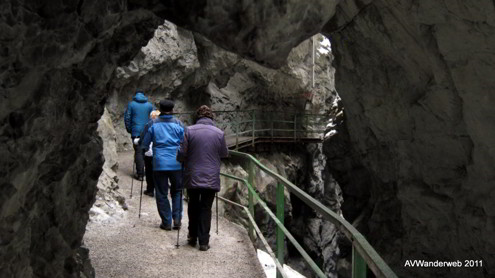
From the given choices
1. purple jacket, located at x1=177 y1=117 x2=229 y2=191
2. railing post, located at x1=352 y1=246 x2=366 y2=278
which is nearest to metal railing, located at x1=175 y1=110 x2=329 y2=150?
purple jacket, located at x1=177 y1=117 x2=229 y2=191

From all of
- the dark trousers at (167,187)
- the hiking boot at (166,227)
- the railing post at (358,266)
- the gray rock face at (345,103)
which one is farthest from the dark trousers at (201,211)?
the railing post at (358,266)

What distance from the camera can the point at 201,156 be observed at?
4.73 m

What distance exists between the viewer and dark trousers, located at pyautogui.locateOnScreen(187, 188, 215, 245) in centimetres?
479

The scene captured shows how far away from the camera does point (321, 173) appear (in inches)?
823

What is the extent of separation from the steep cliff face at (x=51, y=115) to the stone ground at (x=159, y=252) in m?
1.24

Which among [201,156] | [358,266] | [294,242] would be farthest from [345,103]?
[358,266]

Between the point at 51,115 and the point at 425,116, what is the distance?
19.4ft

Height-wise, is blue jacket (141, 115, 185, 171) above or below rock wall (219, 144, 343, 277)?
above

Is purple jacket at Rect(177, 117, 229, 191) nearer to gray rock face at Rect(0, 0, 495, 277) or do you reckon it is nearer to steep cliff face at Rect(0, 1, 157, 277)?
gray rock face at Rect(0, 0, 495, 277)

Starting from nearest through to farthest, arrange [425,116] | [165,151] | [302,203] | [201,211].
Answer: [201,211] < [165,151] < [425,116] < [302,203]

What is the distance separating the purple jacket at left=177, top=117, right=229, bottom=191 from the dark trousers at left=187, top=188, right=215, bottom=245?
0.11 metres

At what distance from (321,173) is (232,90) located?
6.27 meters

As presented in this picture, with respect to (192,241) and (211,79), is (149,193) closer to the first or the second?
(192,241)

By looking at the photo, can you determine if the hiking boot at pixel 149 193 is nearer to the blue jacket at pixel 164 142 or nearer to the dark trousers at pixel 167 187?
the dark trousers at pixel 167 187
